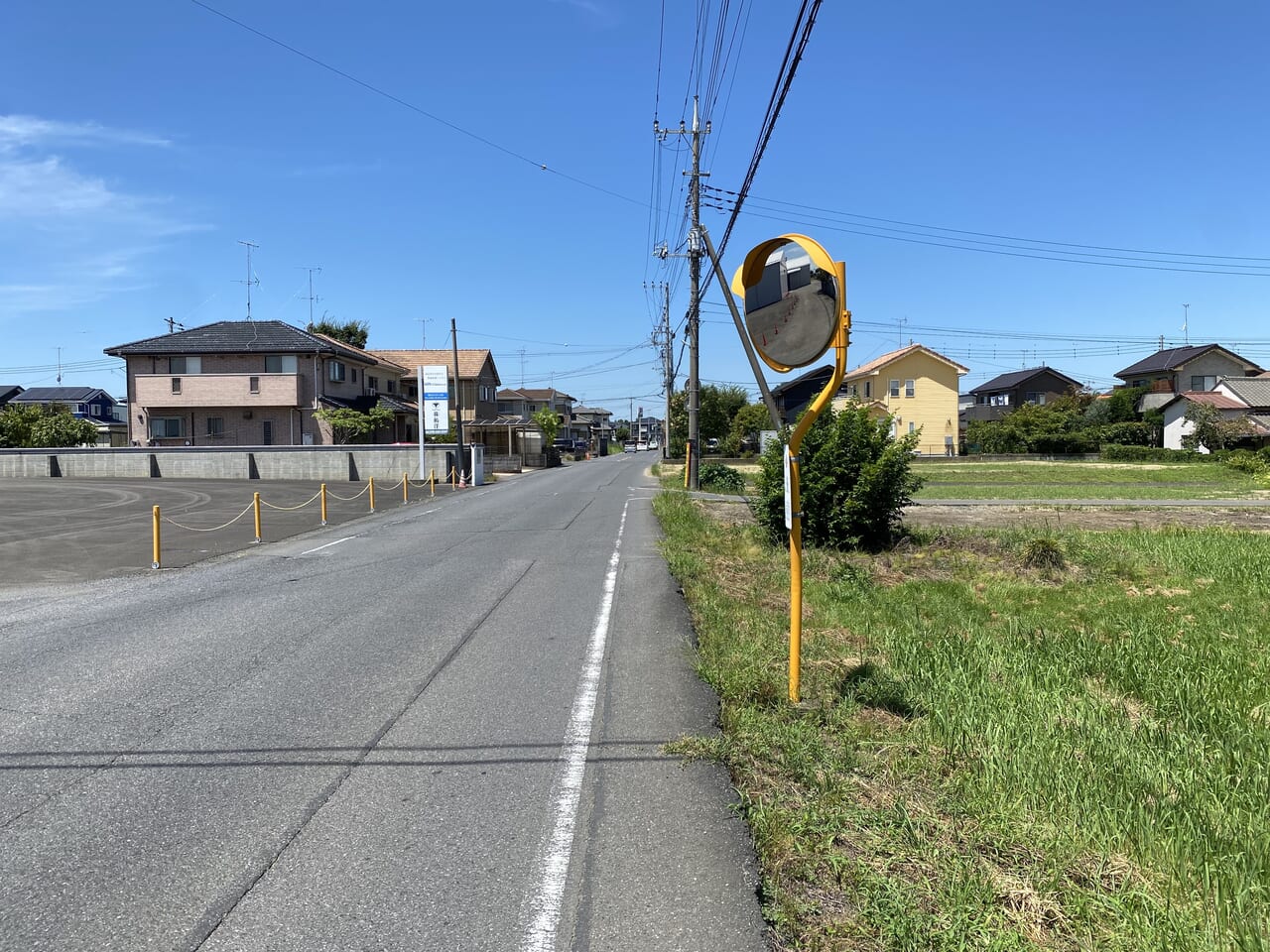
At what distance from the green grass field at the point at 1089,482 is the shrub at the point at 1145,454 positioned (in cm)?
167

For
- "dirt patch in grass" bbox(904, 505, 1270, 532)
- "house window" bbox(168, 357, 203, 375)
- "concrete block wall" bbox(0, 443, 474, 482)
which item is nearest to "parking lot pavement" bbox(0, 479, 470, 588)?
"concrete block wall" bbox(0, 443, 474, 482)

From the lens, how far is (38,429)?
46781mm

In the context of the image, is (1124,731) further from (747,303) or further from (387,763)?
(387,763)

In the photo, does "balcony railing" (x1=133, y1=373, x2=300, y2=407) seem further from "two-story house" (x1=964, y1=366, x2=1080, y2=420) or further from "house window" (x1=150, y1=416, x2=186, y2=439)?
"two-story house" (x1=964, y1=366, x2=1080, y2=420)

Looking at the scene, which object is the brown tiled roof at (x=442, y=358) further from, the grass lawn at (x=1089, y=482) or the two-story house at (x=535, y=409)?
the grass lawn at (x=1089, y=482)

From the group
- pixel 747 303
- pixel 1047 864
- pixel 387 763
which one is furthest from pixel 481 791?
pixel 747 303

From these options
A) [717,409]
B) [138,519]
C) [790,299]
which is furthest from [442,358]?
[790,299]

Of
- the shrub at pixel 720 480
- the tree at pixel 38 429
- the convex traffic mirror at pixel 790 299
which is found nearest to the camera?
the convex traffic mirror at pixel 790 299

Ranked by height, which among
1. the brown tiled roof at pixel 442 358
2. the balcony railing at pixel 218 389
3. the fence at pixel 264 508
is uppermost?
the brown tiled roof at pixel 442 358

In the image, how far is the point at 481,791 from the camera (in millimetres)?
4297

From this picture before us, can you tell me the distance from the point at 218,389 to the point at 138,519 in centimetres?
2863

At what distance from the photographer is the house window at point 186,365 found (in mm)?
46312

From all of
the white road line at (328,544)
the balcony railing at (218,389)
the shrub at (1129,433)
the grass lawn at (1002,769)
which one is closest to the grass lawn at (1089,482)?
the shrub at (1129,433)

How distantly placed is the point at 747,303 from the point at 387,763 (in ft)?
11.8
